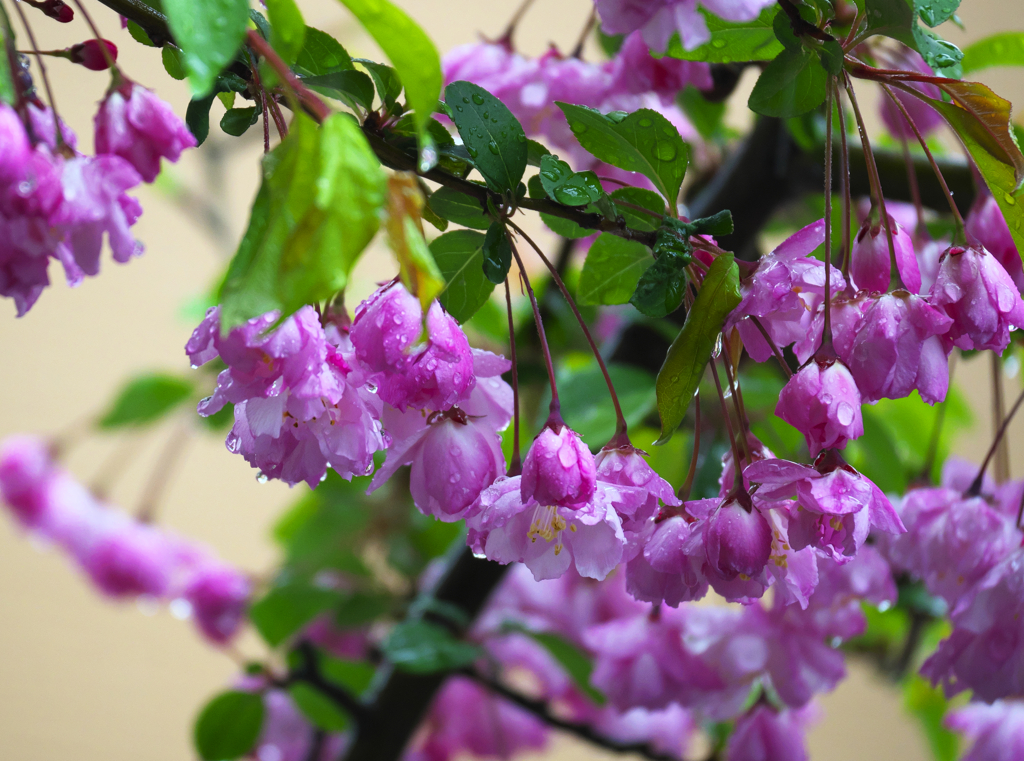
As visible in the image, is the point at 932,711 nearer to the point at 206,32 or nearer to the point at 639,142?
the point at 639,142

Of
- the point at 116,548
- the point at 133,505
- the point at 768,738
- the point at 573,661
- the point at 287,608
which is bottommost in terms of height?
the point at 133,505

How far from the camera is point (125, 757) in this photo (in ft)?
5.50

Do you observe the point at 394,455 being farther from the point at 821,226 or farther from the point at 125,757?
the point at 125,757

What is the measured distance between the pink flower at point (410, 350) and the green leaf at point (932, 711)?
29.9 inches

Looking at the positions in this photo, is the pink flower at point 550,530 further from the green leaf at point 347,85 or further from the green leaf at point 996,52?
the green leaf at point 996,52

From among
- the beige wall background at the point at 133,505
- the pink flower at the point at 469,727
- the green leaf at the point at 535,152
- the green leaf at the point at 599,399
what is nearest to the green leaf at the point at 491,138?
the green leaf at the point at 535,152

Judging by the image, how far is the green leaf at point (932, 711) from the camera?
0.84 metres

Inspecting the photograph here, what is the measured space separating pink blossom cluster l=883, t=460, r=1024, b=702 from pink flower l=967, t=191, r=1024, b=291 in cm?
11

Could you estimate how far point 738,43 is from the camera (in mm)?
303

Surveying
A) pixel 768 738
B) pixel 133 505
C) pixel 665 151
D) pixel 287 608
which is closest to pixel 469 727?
pixel 287 608

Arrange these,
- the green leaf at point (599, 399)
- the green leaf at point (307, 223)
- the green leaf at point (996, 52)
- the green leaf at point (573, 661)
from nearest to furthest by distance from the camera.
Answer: the green leaf at point (307, 223) → the green leaf at point (996, 52) → the green leaf at point (599, 399) → the green leaf at point (573, 661)

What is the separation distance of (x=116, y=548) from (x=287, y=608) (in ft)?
1.05

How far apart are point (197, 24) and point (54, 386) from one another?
184 cm

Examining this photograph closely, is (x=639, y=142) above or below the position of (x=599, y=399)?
above
